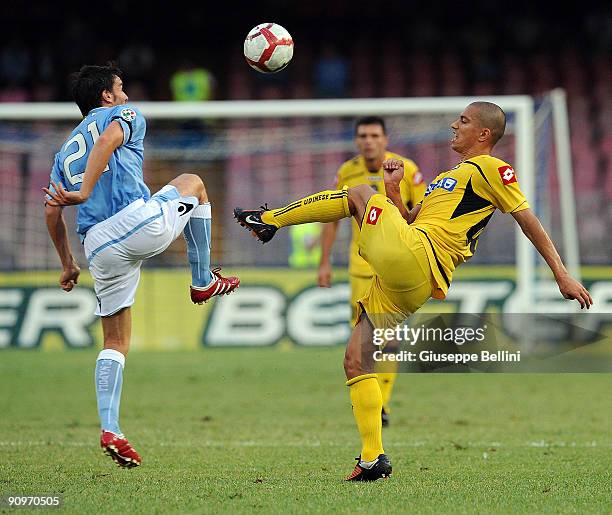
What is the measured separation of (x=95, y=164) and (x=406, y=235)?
5.67ft

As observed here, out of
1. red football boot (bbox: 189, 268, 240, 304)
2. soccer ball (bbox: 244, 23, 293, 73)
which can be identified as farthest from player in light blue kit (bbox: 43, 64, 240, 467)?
soccer ball (bbox: 244, 23, 293, 73)

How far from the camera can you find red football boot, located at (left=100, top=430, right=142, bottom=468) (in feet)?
19.0

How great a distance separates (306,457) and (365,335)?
4.21 ft

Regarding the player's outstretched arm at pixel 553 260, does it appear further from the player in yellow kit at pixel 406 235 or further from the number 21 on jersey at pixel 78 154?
the number 21 on jersey at pixel 78 154

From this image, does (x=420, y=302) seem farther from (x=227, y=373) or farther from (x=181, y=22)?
(x=181, y=22)

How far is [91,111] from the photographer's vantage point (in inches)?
245

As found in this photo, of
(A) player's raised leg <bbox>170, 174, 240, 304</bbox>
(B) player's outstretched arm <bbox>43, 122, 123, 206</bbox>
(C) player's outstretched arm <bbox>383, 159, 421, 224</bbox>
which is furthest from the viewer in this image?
(A) player's raised leg <bbox>170, 174, 240, 304</bbox>

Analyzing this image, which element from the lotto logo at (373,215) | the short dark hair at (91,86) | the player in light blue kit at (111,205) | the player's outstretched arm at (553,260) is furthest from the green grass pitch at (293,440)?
the short dark hair at (91,86)

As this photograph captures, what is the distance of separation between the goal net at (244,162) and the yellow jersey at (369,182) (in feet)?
14.6

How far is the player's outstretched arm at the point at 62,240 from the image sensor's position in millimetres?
6309

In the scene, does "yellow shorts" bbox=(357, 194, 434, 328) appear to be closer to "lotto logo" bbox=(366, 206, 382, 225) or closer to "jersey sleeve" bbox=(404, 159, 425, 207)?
"lotto logo" bbox=(366, 206, 382, 225)

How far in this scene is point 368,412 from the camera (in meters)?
5.98

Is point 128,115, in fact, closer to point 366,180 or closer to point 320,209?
point 320,209

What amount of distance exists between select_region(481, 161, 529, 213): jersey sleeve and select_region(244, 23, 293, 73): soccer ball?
1799 mm
